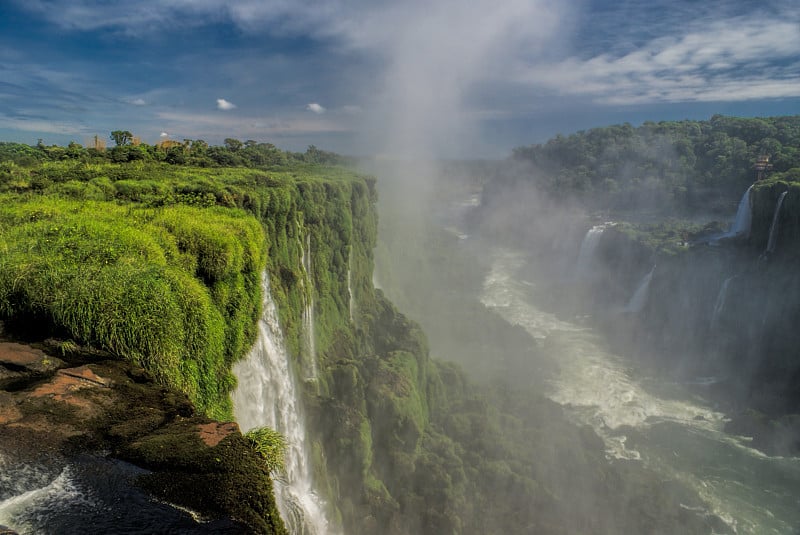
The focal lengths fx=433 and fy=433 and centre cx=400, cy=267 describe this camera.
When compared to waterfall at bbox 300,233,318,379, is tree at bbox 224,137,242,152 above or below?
above

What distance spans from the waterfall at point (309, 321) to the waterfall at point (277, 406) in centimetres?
575

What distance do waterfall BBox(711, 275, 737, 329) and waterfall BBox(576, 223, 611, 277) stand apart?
2157cm

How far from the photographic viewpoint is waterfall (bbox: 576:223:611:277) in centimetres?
6269

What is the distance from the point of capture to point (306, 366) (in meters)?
24.3

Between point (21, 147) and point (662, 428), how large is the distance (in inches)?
1836

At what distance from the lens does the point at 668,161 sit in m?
94.9

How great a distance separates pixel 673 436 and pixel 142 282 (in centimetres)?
3557

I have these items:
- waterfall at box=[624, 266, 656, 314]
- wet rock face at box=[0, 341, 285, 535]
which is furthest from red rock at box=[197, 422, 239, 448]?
waterfall at box=[624, 266, 656, 314]

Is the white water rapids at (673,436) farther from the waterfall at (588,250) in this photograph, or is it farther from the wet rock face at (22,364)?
the wet rock face at (22,364)

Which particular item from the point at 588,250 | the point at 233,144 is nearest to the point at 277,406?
the point at 233,144

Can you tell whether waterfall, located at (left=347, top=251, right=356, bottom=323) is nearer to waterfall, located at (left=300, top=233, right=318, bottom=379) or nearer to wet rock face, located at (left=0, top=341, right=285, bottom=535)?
Answer: waterfall, located at (left=300, top=233, right=318, bottom=379)

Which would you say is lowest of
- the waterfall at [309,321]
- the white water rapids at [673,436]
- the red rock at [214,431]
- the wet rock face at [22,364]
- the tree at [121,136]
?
the white water rapids at [673,436]

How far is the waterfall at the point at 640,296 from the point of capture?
50.1 metres

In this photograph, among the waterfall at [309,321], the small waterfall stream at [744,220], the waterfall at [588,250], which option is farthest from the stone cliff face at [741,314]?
the waterfall at [309,321]
